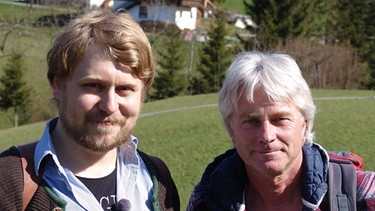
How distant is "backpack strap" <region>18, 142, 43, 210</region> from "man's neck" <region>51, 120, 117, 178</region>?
0.13 metres

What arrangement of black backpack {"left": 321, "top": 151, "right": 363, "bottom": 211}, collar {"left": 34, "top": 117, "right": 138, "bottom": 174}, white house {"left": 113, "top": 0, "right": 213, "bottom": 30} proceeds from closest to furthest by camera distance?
collar {"left": 34, "top": 117, "right": 138, "bottom": 174} → black backpack {"left": 321, "top": 151, "right": 363, "bottom": 211} → white house {"left": 113, "top": 0, "right": 213, "bottom": 30}

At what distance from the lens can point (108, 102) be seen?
2.64m

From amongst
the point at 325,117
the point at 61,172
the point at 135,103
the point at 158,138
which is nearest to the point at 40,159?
the point at 61,172

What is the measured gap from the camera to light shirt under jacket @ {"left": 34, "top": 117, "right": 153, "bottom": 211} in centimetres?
263

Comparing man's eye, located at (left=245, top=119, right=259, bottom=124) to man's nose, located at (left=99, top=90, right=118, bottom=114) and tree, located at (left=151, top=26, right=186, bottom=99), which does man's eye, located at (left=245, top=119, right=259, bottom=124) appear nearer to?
man's nose, located at (left=99, top=90, right=118, bottom=114)

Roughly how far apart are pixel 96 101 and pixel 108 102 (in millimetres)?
53

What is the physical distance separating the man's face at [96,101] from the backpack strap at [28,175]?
0.19 metres

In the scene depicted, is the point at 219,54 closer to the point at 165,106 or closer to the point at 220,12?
the point at 220,12

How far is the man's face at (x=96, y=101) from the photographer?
8.64 feet

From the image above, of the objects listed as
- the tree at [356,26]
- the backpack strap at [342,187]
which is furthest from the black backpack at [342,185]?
the tree at [356,26]

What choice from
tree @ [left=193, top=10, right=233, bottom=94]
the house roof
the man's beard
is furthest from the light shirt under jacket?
the house roof

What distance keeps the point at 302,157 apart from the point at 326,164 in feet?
0.44

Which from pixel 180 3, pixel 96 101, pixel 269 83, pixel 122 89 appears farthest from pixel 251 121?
pixel 180 3

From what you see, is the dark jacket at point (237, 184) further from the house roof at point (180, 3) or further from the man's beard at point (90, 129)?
the house roof at point (180, 3)
